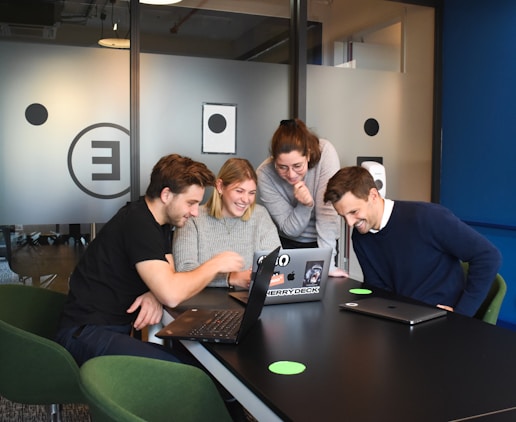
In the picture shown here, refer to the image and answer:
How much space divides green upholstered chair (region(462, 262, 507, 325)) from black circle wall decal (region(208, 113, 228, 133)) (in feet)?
7.14

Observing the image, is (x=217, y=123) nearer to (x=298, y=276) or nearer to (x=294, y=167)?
(x=294, y=167)

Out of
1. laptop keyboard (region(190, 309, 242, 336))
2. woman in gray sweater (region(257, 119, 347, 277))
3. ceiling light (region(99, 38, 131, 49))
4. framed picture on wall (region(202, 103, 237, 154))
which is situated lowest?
laptop keyboard (region(190, 309, 242, 336))

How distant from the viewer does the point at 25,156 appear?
3494 millimetres

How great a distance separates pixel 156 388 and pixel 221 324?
33 cm

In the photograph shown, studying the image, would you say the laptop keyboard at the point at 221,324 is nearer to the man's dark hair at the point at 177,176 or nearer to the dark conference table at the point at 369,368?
the dark conference table at the point at 369,368

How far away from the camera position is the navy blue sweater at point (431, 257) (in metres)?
2.21

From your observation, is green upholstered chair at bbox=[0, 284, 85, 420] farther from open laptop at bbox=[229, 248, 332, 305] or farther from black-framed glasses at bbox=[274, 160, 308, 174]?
black-framed glasses at bbox=[274, 160, 308, 174]

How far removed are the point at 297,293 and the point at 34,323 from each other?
1.04 metres

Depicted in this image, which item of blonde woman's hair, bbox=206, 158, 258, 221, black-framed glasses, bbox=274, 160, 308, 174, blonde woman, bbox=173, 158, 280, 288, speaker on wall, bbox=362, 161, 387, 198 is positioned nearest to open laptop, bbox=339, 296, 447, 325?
blonde woman, bbox=173, 158, 280, 288

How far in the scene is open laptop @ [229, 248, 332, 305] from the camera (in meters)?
2.05

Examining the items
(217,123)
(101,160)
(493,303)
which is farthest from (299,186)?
(101,160)

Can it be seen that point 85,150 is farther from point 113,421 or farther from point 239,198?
point 113,421

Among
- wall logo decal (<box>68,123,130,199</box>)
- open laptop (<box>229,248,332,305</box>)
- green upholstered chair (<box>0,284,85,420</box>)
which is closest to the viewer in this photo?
green upholstered chair (<box>0,284,85,420</box>)

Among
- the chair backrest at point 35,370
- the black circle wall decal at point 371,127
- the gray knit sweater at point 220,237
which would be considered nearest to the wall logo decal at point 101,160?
the gray knit sweater at point 220,237
